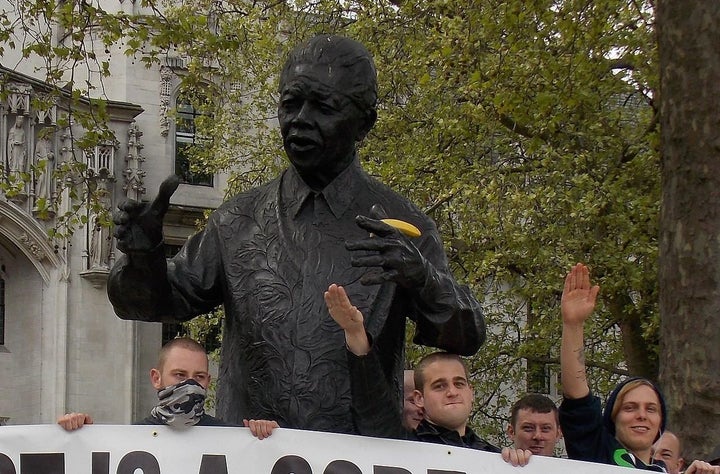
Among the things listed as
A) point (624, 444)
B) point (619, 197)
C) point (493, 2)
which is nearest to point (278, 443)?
point (624, 444)

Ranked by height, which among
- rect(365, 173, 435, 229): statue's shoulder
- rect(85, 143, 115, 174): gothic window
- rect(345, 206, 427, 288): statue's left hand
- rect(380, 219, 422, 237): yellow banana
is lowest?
rect(345, 206, 427, 288): statue's left hand

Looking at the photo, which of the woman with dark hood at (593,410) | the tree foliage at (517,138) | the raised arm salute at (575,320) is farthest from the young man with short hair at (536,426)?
the tree foliage at (517,138)

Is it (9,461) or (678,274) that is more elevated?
(678,274)

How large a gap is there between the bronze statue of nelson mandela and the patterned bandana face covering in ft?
0.38

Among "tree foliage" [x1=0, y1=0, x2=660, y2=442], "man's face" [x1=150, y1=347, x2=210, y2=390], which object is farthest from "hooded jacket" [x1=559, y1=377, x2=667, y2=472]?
"tree foliage" [x1=0, y1=0, x2=660, y2=442]

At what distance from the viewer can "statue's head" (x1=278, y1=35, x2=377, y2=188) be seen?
14.4 ft

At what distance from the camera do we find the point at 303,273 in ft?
14.6

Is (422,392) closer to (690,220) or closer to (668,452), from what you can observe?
(668,452)

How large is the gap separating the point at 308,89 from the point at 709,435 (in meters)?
6.33

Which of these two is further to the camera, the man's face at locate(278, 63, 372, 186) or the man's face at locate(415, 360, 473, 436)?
the man's face at locate(415, 360, 473, 436)

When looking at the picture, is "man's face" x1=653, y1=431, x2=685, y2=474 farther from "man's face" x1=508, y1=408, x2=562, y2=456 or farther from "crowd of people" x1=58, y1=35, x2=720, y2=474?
"crowd of people" x1=58, y1=35, x2=720, y2=474

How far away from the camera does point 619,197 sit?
16.2m

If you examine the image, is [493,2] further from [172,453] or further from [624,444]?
[172,453]

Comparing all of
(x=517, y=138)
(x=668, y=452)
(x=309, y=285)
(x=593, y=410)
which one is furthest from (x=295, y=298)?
(x=517, y=138)
